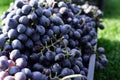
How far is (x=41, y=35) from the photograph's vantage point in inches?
73.2

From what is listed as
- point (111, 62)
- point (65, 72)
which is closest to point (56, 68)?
point (65, 72)

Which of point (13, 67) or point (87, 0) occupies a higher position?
point (87, 0)

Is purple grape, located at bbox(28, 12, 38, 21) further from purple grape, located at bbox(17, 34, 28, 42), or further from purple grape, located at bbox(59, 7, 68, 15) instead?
purple grape, located at bbox(59, 7, 68, 15)

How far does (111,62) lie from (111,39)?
54cm

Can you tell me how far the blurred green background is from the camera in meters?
2.69

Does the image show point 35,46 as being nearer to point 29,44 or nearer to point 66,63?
point 29,44

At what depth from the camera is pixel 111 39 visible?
11.1ft

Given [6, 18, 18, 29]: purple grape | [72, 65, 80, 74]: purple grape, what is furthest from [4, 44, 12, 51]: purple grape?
[72, 65, 80, 74]: purple grape

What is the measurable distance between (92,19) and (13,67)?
50.4 inches

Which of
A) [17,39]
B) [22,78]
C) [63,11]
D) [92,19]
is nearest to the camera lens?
[22,78]

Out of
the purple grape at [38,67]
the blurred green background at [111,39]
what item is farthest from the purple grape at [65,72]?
the blurred green background at [111,39]

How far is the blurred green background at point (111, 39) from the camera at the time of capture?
8.82 feet

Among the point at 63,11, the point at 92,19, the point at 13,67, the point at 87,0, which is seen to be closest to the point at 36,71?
the point at 13,67

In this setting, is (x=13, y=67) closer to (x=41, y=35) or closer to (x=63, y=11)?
(x=41, y=35)
